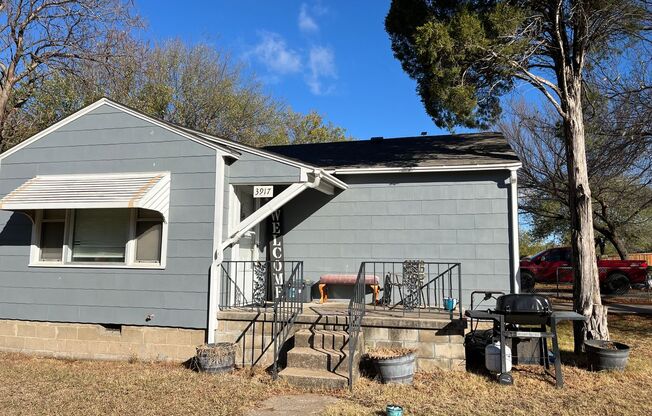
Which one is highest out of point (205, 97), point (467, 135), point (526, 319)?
point (205, 97)

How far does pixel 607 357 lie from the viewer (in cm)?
602

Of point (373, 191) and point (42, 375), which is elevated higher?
point (373, 191)

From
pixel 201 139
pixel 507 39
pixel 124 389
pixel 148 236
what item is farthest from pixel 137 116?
pixel 507 39

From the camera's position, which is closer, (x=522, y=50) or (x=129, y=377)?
(x=129, y=377)

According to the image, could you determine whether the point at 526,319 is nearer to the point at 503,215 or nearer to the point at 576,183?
the point at 503,215

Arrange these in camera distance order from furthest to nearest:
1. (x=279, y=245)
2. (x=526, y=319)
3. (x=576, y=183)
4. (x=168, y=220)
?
(x=279, y=245), (x=576, y=183), (x=168, y=220), (x=526, y=319)

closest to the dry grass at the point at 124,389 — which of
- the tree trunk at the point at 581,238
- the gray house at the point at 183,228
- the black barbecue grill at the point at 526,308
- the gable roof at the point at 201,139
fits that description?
the gray house at the point at 183,228

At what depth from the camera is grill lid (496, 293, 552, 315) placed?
5617 millimetres

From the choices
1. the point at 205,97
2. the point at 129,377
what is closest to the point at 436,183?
the point at 129,377

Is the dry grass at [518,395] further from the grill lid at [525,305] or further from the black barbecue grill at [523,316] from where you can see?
the grill lid at [525,305]

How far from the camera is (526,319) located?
5.77 meters

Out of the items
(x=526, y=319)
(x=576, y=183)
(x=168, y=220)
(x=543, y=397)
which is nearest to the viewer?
(x=543, y=397)

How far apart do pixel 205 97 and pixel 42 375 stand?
15782 millimetres

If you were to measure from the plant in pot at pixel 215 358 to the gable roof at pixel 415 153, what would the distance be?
11.8 feet
